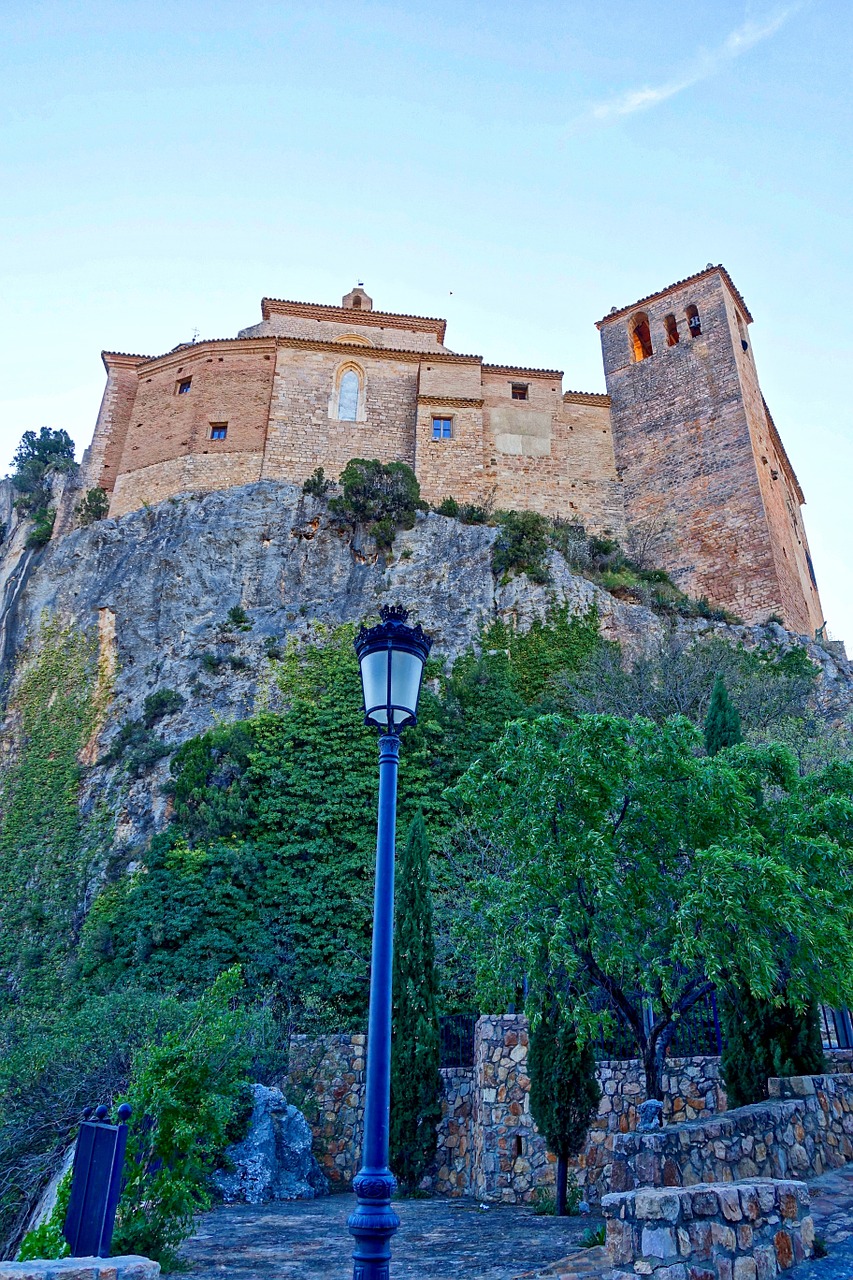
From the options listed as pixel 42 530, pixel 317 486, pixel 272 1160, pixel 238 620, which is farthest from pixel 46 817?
pixel 317 486

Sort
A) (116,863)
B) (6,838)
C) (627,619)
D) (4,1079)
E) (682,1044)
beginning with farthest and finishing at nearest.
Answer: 1. (627,619)
2. (6,838)
3. (116,863)
4. (682,1044)
5. (4,1079)

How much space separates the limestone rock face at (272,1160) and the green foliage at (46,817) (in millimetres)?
7831

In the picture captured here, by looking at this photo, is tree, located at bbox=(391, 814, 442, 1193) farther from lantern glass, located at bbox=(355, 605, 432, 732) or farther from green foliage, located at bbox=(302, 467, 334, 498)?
green foliage, located at bbox=(302, 467, 334, 498)

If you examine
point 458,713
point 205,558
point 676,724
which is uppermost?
point 205,558

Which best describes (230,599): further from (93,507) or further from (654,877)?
(654,877)

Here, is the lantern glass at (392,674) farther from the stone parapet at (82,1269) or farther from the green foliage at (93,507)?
the green foliage at (93,507)

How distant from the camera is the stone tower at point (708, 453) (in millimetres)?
27500

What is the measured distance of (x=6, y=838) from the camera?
21281mm

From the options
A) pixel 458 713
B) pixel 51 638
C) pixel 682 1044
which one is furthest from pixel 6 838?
pixel 682 1044

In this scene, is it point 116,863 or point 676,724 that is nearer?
point 676,724

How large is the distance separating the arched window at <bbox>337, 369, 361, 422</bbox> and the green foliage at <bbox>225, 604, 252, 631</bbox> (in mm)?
9687

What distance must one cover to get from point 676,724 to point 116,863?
14.7 metres

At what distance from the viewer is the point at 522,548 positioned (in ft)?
81.6

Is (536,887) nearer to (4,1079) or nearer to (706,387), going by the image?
(4,1079)
